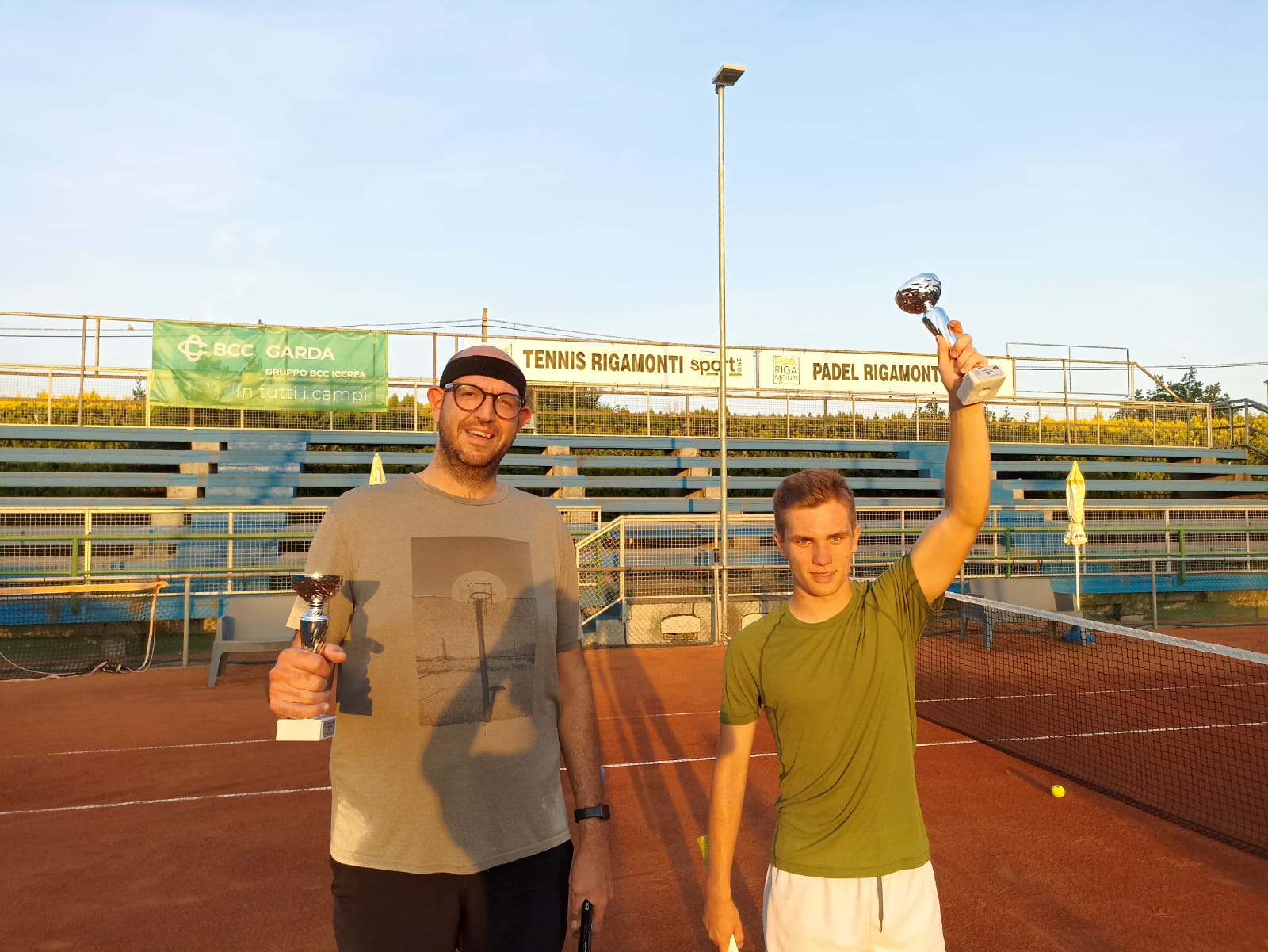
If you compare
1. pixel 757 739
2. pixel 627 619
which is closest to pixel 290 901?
pixel 757 739

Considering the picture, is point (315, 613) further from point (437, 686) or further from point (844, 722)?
point (844, 722)

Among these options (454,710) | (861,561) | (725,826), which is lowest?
(725,826)

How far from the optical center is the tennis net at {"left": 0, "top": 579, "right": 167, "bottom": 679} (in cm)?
1373

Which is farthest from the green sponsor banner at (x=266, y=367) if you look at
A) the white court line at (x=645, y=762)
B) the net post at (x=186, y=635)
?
the white court line at (x=645, y=762)

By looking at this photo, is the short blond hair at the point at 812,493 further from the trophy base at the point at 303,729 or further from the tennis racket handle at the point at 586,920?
the trophy base at the point at 303,729

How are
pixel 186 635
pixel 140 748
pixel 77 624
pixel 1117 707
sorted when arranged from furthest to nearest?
pixel 77 624
pixel 186 635
pixel 1117 707
pixel 140 748

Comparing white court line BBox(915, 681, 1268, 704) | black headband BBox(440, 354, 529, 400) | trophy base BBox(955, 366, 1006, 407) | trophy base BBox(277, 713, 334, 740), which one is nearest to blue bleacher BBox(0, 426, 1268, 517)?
white court line BBox(915, 681, 1268, 704)

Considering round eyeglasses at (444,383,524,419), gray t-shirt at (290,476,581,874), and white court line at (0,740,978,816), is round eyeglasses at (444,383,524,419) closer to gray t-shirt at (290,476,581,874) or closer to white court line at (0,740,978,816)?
gray t-shirt at (290,476,581,874)

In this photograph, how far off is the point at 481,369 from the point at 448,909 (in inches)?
58.5

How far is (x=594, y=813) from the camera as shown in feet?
8.90

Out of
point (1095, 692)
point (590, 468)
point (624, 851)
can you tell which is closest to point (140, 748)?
point (624, 851)

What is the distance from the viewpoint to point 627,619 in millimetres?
15359

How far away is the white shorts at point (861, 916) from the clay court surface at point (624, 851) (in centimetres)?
224

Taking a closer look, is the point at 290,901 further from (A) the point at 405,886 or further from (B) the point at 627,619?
(B) the point at 627,619
